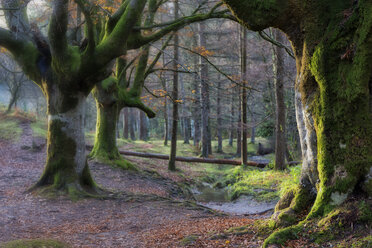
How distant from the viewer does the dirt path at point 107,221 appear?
17.2ft

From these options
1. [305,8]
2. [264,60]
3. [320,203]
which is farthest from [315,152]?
[264,60]

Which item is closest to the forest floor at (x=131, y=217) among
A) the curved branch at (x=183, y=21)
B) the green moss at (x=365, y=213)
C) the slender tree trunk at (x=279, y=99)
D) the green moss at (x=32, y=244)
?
the green moss at (x=365, y=213)

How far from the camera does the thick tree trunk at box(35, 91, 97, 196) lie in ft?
27.9

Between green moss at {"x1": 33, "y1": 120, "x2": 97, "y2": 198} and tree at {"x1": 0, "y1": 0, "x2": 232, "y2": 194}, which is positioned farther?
green moss at {"x1": 33, "y1": 120, "x2": 97, "y2": 198}

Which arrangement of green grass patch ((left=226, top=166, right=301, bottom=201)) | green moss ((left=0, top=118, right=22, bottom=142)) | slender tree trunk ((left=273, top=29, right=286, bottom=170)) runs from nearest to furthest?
green grass patch ((left=226, top=166, right=301, bottom=201)) → slender tree trunk ((left=273, top=29, right=286, bottom=170)) → green moss ((left=0, top=118, right=22, bottom=142))

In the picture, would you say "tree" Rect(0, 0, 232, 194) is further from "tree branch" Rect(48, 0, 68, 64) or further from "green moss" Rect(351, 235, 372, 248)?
"green moss" Rect(351, 235, 372, 248)

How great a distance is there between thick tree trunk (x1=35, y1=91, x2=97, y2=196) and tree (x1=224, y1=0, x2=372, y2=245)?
228 inches

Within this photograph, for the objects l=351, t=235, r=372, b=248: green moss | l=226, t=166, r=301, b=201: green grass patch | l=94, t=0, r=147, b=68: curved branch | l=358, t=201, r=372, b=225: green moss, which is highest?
l=94, t=0, r=147, b=68: curved branch

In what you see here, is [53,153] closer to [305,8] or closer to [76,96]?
[76,96]

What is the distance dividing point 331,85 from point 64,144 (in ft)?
22.8

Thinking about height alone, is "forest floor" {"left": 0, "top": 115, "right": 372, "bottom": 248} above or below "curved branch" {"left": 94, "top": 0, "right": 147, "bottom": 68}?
below

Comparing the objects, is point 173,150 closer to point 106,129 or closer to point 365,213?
point 106,129

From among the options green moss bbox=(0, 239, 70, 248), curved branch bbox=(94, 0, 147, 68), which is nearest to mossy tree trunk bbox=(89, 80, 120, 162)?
curved branch bbox=(94, 0, 147, 68)

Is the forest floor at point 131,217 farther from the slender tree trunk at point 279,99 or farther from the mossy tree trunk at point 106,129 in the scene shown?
the slender tree trunk at point 279,99
